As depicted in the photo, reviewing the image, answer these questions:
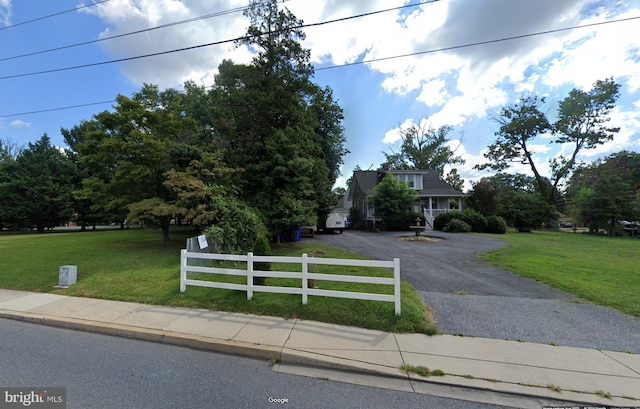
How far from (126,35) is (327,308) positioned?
9.06m

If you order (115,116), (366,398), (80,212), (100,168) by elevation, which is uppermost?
(115,116)

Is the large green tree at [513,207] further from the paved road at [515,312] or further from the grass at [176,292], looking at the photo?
the grass at [176,292]

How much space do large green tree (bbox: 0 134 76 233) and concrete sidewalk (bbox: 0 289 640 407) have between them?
3271cm

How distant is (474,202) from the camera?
2489 centimetres

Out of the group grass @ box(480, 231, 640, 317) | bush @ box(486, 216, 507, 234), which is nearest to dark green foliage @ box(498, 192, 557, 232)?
bush @ box(486, 216, 507, 234)

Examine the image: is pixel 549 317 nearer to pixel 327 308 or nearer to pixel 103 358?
pixel 327 308

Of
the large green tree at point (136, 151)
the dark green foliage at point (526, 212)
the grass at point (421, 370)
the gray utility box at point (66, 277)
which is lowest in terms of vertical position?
the grass at point (421, 370)

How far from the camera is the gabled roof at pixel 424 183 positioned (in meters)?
27.1

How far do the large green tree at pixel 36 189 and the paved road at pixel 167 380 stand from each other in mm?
34446

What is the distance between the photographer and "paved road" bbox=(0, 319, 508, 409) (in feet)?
8.96

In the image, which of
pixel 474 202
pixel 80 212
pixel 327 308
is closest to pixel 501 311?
pixel 327 308

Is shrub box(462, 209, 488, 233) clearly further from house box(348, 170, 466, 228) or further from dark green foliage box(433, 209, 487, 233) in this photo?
house box(348, 170, 466, 228)

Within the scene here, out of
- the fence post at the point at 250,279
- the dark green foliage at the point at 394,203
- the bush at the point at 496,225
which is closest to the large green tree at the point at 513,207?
the bush at the point at 496,225

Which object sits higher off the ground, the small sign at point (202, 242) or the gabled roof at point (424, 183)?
the gabled roof at point (424, 183)
